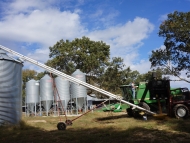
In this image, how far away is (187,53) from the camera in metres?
21.2

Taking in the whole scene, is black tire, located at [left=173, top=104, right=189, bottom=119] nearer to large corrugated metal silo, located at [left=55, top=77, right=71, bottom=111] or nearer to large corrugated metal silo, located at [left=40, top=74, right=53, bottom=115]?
large corrugated metal silo, located at [left=55, top=77, right=71, bottom=111]

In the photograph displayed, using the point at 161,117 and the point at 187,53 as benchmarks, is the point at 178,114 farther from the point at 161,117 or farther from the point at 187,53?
the point at 187,53

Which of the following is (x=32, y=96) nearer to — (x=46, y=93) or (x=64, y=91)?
(x=46, y=93)

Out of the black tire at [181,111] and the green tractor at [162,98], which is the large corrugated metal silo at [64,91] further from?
the black tire at [181,111]

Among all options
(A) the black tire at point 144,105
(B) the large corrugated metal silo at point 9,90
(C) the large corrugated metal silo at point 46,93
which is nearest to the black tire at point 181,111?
(A) the black tire at point 144,105

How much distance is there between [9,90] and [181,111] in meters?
11.4

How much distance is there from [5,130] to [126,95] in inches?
363

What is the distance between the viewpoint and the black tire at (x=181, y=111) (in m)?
15.6

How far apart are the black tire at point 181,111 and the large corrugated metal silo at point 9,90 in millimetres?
10527

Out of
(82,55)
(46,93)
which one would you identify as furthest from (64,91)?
(82,55)

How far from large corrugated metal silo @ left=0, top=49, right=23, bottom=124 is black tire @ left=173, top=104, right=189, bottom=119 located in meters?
10.5

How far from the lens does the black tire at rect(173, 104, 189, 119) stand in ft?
51.3

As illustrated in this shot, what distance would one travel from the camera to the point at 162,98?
55.3 ft

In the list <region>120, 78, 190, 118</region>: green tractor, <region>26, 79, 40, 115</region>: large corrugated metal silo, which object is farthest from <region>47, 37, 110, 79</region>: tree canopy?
<region>120, 78, 190, 118</region>: green tractor
